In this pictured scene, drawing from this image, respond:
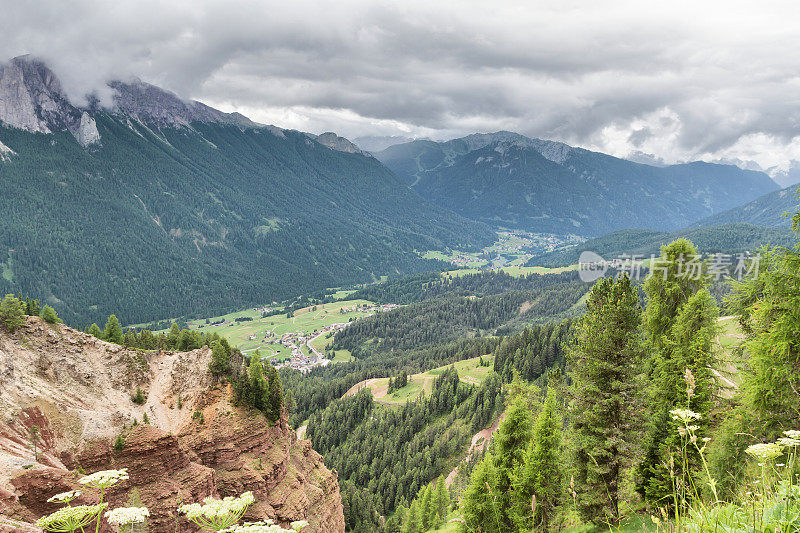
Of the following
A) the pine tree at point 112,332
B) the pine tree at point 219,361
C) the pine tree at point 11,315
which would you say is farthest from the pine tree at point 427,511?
the pine tree at point 11,315

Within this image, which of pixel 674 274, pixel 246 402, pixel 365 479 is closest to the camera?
pixel 674 274

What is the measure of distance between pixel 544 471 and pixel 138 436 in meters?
28.0

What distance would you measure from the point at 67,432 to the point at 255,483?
14.4 meters

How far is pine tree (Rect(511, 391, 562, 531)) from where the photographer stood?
22406mm

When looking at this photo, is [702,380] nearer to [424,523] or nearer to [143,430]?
[143,430]

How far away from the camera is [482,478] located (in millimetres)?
26344

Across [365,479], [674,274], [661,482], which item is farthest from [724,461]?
[365,479]

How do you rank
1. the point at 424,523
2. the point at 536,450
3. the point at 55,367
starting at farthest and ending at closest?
the point at 424,523 → the point at 55,367 → the point at 536,450

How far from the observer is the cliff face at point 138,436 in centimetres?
2512

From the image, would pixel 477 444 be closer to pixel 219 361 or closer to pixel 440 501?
pixel 440 501

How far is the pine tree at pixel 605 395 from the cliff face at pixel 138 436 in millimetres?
24809

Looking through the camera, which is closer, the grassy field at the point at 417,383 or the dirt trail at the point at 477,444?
the dirt trail at the point at 477,444

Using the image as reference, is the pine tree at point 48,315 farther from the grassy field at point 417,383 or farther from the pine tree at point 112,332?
the grassy field at point 417,383

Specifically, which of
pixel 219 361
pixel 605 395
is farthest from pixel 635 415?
pixel 219 361
